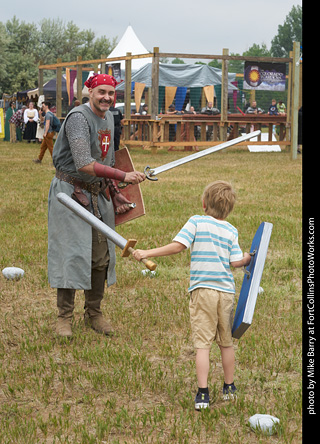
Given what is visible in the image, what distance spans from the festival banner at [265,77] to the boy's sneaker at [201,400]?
1902cm

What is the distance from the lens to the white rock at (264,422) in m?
3.53

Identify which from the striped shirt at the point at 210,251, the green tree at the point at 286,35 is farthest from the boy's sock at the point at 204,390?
the green tree at the point at 286,35

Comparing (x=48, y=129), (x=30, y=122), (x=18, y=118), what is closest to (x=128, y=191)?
(x=48, y=129)

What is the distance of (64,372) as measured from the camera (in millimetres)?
4434

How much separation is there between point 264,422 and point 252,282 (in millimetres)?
703

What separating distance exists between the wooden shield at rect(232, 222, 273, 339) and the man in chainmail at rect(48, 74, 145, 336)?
1497 mm

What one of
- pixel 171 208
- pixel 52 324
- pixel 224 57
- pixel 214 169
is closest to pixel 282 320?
pixel 52 324

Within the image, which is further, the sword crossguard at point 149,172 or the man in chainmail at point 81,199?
the man in chainmail at point 81,199

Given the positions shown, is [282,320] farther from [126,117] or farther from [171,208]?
[126,117]

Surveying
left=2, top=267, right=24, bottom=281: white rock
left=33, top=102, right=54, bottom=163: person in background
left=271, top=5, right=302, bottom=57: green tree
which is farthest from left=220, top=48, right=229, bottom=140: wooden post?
left=271, top=5, right=302, bottom=57: green tree

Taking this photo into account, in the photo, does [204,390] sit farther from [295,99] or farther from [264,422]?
[295,99]

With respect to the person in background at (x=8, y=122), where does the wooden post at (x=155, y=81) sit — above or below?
above

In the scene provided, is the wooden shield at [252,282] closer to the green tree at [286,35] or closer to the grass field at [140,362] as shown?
the grass field at [140,362]

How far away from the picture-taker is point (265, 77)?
22.2 meters
